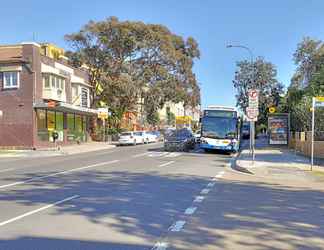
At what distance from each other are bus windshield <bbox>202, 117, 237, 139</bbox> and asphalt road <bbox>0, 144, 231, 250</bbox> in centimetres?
1567

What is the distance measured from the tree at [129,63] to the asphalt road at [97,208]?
1551 inches

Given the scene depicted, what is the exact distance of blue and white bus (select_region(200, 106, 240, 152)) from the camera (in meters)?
32.8

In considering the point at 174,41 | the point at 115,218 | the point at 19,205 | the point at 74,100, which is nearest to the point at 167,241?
the point at 115,218

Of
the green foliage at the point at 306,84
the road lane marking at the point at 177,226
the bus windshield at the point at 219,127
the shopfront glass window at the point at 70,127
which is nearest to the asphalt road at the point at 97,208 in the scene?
the road lane marking at the point at 177,226

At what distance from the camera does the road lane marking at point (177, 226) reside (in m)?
8.41

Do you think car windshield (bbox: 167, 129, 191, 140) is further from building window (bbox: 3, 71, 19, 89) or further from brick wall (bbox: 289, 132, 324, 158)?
building window (bbox: 3, 71, 19, 89)

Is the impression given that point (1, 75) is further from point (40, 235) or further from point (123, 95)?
point (40, 235)

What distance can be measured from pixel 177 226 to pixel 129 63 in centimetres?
5048

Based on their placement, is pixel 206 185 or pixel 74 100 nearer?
pixel 206 185

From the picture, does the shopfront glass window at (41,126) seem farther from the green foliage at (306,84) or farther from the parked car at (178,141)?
the green foliage at (306,84)

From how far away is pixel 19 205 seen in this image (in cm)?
1077

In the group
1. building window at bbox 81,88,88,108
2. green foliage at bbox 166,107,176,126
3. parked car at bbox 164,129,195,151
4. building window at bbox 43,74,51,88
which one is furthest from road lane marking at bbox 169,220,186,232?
green foliage at bbox 166,107,176,126

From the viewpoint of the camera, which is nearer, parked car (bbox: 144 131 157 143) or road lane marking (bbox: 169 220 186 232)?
road lane marking (bbox: 169 220 186 232)

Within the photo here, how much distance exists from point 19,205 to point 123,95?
151ft
